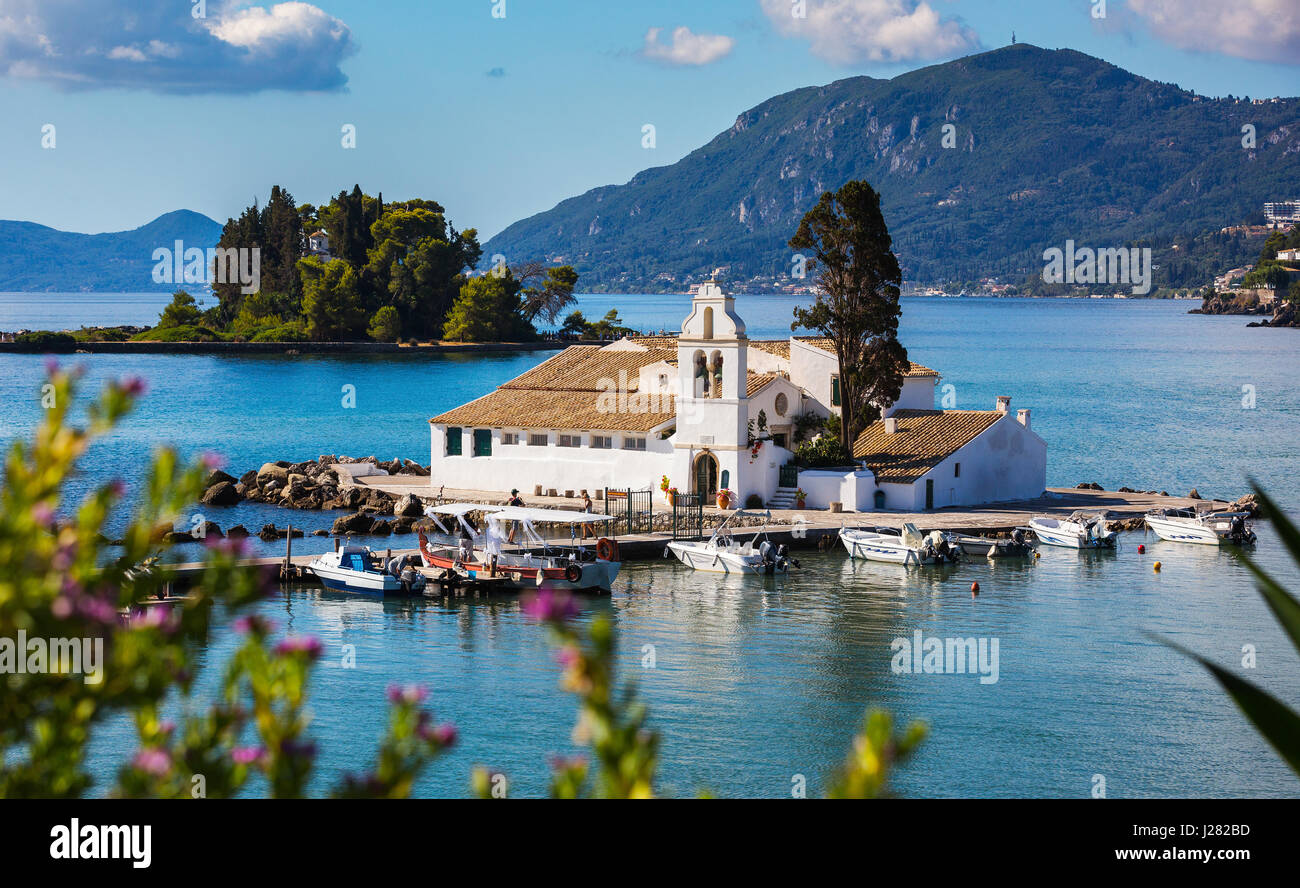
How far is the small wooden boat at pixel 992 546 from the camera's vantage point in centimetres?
4134

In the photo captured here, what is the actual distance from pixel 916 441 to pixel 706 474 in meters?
7.21

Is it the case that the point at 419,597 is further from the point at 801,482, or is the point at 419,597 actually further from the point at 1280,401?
the point at 1280,401

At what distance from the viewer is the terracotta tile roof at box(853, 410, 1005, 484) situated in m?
45.4

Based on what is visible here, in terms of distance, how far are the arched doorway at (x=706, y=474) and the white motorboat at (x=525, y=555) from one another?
4.93m

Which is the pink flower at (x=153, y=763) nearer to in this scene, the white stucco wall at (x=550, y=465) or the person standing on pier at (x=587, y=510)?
the person standing on pier at (x=587, y=510)

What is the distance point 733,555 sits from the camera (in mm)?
39312

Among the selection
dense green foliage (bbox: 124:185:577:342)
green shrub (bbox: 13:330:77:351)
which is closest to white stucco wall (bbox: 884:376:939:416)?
dense green foliage (bbox: 124:185:577:342)

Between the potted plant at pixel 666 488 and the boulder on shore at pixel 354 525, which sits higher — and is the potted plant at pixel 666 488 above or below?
above

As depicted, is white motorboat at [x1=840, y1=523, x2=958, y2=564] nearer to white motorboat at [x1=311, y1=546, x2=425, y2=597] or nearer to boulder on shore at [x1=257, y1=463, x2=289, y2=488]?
white motorboat at [x1=311, y1=546, x2=425, y2=597]

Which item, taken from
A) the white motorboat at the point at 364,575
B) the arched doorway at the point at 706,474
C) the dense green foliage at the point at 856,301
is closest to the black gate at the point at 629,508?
the arched doorway at the point at 706,474

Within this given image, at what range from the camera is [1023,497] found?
48812mm

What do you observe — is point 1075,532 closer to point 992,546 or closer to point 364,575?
point 992,546

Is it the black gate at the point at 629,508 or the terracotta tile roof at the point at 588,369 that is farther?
the terracotta tile roof at the point at 588,369
